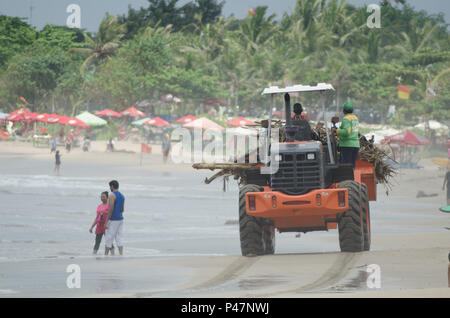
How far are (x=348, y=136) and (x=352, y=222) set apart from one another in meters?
1.38

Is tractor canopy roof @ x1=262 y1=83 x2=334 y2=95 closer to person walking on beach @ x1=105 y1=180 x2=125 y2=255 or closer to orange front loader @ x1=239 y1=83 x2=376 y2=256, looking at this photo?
orange front loader @ x1=239 y1=83 x2=376 y2=256

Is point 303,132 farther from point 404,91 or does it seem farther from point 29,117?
point 404,91

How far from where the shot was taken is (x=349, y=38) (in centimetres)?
9500

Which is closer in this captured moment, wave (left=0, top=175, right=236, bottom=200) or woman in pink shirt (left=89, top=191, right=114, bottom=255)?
woman in pink shirt (left=89, top=191, right=114, bottom=255)

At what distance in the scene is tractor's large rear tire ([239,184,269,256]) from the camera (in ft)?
44.7

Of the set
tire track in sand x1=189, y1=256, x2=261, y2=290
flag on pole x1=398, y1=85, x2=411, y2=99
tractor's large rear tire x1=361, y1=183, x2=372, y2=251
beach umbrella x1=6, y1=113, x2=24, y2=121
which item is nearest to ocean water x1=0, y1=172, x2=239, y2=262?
tire track in sand x1=189, y1=256, x2=261, y2=290

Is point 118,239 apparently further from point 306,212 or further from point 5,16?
point 5,16

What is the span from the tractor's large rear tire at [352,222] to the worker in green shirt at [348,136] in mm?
487

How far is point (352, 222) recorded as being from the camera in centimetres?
1362

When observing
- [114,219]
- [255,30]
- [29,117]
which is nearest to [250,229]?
[114,219]

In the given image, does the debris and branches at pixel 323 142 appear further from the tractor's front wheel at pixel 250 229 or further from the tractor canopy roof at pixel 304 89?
the tractor canopy roof at pixel 304 89

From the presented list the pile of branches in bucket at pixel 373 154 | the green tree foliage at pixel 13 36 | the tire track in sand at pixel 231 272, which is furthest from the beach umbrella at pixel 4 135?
the pile of branches in bucket at pixel 373 154
